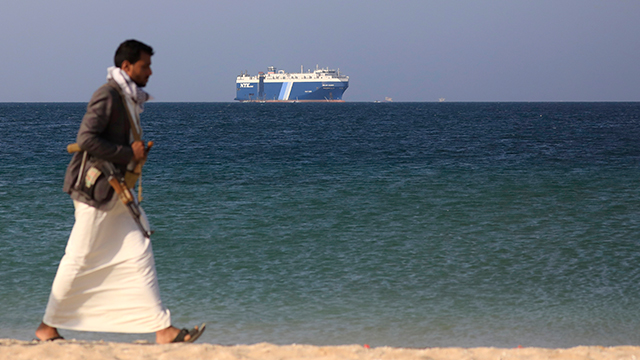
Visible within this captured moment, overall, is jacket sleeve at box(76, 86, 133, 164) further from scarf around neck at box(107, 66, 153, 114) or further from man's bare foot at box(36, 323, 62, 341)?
man's bare foot at box(36, 323, 62, 341)

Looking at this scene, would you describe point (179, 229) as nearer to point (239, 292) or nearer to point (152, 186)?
point (239, 292)

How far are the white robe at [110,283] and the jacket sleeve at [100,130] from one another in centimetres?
32

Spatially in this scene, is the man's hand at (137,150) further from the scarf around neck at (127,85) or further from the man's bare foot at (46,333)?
the man's bare foot at (46,333)

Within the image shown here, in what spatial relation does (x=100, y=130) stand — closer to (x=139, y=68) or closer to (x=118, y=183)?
(x=118, y=183)

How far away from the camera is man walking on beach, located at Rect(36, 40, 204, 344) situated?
3602 millimetres

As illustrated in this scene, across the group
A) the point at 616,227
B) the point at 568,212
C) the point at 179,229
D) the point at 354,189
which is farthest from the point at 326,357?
the point at 354,189

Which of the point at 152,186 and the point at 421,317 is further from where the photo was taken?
the point at 152,186

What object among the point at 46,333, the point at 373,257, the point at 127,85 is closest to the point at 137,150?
the point at 127,85

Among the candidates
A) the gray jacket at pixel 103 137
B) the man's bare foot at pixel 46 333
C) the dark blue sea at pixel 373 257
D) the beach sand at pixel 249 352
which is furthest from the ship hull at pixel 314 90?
the gray jacket at pixel 103 137

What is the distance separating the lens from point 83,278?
3.80 m

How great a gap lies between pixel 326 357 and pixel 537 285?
3.90 meters

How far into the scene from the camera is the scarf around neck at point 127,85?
11.8ft

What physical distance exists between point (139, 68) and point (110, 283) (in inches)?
49.1

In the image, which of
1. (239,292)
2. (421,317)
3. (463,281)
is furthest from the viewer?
(463,281)
